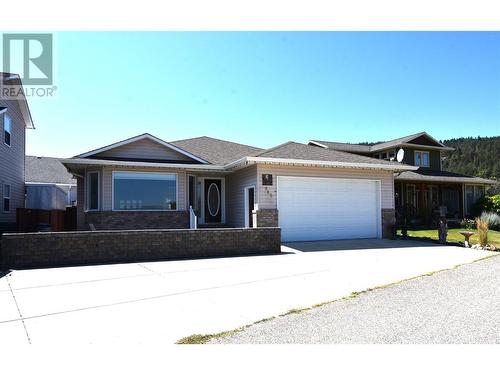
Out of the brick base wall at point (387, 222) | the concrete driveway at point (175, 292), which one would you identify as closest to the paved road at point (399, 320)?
the concrete driveway at point (175, 292)

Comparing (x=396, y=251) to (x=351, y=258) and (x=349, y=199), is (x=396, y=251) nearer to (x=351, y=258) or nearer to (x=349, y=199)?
Result: (x=351, y=258)

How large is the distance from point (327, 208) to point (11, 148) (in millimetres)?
14033

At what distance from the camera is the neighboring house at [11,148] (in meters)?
15.1

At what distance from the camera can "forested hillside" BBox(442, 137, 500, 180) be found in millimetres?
59734

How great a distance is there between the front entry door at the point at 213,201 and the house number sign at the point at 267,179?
4200mm

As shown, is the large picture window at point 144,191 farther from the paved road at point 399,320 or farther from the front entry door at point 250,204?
the paved road at point 399,320

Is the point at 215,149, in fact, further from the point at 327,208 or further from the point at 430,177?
the point at 430,177

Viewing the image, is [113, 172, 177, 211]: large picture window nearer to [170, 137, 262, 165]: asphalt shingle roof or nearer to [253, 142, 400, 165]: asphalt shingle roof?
[170, 137, 262, 165]: asphalt shingle roof

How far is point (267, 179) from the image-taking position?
1373 centimetres

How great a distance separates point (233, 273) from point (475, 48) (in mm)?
9209

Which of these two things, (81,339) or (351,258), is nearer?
(81,339)

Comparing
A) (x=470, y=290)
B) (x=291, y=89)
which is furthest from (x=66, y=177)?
(x=470, y=290)

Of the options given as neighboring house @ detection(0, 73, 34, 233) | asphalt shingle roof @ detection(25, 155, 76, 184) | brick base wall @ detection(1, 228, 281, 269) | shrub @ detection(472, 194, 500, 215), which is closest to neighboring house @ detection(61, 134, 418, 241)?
brick base wall @ detection(1, 228, 281, 269)

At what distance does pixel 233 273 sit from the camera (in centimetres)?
809
